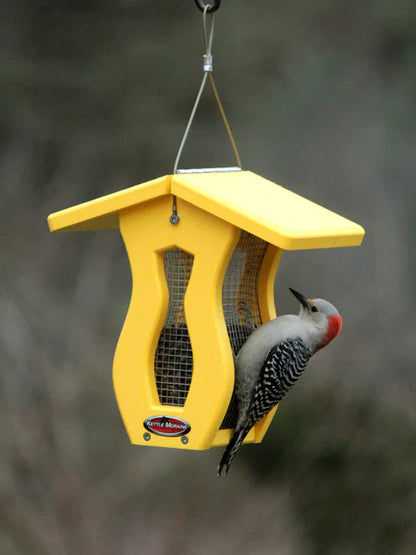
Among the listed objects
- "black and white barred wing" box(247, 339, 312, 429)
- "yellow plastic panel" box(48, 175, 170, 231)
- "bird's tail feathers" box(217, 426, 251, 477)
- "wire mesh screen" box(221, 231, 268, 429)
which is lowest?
"bird's tail feathers" box(217, 426, 251, 477)

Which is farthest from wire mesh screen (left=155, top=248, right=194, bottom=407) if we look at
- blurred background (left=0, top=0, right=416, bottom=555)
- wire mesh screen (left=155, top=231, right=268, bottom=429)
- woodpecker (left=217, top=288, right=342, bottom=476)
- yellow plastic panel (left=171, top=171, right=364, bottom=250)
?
blurred background (left=0, top=0, right=416, bottom=555)

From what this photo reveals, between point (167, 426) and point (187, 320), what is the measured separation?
14.3 inches

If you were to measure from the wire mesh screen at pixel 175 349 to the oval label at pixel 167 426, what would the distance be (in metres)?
0.12

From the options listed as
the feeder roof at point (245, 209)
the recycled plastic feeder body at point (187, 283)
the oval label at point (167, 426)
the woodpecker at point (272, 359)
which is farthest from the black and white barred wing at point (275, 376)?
the feeder roof at point (245, 209)

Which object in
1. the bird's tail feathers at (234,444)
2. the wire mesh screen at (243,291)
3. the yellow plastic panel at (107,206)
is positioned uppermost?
the yellow plastic panel at (107,206)

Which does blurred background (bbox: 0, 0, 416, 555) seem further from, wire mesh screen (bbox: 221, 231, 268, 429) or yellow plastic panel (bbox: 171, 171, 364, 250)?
yellow plastic panel (bbox: 171, 171, 364, 250)

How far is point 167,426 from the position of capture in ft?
12.1

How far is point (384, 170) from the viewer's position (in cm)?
618

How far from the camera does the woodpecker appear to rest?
3670 millimetres

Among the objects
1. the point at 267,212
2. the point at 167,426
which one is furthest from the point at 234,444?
the point at 267,212

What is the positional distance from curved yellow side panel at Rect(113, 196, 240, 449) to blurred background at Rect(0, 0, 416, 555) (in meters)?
2.28

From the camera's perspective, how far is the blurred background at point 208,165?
605cm

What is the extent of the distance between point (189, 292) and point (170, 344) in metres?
0.30

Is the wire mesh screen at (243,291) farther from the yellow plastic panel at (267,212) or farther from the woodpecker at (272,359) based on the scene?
the yellow plastic panel at (267,212)
